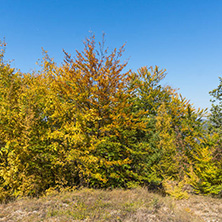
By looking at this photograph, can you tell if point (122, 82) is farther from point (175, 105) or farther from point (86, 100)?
point (175, 105)

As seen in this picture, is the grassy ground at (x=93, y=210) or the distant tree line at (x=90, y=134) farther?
the distant tree line at (x=90, y=134)

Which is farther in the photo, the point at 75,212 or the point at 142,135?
the point at 142,135

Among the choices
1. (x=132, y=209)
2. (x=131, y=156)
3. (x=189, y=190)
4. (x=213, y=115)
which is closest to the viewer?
(x=132, y=209)

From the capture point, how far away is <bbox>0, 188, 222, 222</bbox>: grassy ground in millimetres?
5832

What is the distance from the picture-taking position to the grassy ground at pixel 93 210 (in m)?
5.83

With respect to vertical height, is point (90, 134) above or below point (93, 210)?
above

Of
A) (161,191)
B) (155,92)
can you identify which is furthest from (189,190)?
(155,92)

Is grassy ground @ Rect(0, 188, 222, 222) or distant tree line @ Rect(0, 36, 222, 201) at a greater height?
distant tree line @ Rect(0, 36, 222, 201)

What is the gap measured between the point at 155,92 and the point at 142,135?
379 cm

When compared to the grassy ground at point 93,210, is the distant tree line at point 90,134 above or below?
above

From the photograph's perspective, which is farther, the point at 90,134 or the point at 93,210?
the point at 90,134

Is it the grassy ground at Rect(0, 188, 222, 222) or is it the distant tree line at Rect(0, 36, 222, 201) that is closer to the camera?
the grassy ground at Rect(0, 188, 222, 222)

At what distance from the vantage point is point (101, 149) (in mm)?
9719

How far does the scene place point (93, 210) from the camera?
6320 millimetres
